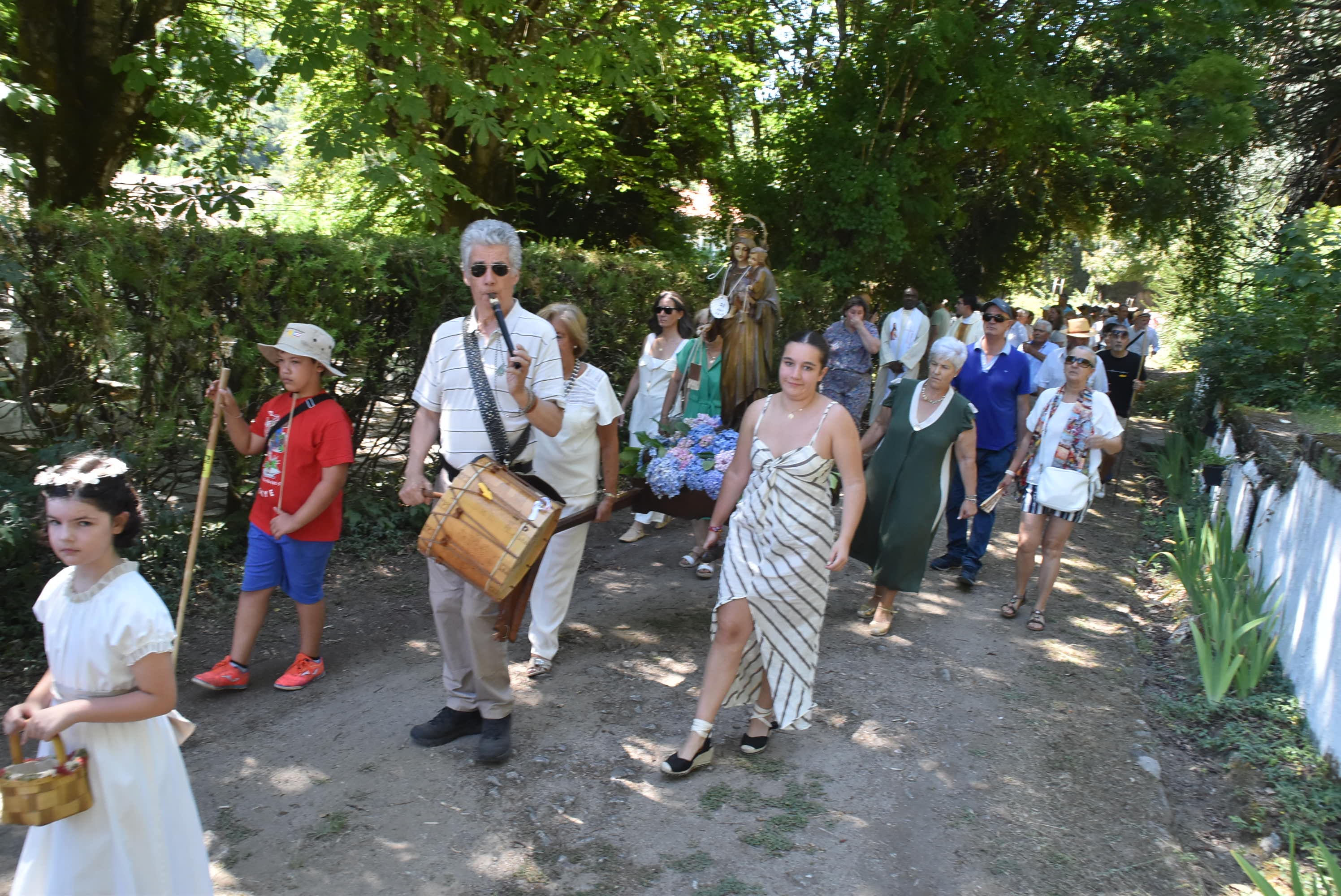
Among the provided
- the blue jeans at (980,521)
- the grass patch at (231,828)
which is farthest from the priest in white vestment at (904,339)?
the grass patch at (231,828)

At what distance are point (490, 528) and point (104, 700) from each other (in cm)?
161

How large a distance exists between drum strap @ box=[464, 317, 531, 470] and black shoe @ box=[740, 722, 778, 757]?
1.73 m

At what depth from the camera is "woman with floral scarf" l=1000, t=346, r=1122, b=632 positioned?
6.42m

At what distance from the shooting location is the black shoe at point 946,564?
311 inches

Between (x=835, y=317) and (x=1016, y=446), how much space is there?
7670 mm

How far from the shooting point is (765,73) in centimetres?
1614

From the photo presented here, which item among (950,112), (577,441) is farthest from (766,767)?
(950,112)

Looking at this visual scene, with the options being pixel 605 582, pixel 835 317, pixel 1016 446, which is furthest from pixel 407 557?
pixel 835 317

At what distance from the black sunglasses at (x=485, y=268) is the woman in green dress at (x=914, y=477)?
2.90 metres

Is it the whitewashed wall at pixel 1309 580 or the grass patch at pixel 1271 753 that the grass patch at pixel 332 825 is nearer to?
the grass patch at pixel 1271 753

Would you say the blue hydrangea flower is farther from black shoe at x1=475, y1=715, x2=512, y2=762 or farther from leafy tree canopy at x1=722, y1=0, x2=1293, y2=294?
leafy tree canopy at x1=722, y1=0, x2=1293, y2=294

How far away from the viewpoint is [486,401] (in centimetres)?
427

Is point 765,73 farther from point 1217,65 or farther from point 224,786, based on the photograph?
point 224,786

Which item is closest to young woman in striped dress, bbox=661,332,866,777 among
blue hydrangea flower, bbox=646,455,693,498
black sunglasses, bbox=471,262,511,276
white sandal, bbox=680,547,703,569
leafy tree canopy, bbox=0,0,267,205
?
black sunglasses, bbox=471,262,511,276
